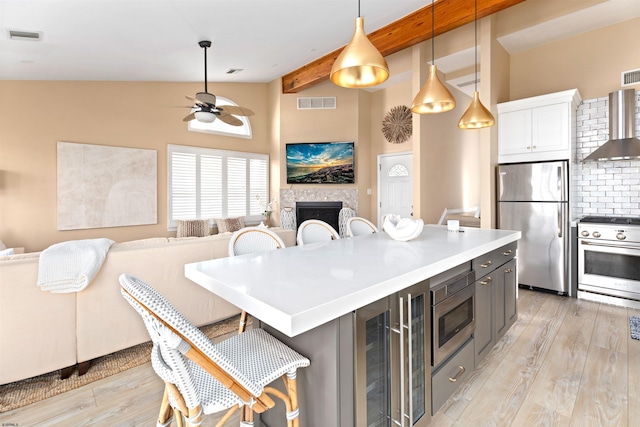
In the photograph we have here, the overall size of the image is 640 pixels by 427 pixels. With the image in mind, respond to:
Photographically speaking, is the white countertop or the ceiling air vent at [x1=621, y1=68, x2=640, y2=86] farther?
the ceiling air vent at [x1=621, y1=68, x2=640, y2=86]

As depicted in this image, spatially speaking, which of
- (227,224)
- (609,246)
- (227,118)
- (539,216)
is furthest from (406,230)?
(227,224)

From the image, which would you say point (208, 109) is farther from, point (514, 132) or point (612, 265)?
point (612, 265)

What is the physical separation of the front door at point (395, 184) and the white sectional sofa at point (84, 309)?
427cm

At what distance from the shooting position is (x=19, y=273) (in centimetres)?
196

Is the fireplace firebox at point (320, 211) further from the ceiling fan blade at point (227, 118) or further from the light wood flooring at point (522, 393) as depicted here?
the light wood flooring at point (522, 393)

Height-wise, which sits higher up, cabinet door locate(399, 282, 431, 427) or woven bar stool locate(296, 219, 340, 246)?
woven bar stool locate(296, 219, 340, 246)

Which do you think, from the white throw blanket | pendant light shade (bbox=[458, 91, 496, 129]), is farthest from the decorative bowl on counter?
the white throw blanket

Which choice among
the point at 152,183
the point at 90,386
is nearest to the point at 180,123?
the point at 152,183

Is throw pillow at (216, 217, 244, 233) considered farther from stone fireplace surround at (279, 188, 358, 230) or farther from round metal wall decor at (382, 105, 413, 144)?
round metal wall decor at (382, 105, 413, 144)

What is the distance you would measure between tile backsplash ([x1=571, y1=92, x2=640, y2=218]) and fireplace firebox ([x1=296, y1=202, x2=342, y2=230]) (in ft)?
12.0

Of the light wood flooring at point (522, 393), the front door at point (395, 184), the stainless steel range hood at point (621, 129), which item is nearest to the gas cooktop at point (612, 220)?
the stainless steel range hood at point (621, 129)

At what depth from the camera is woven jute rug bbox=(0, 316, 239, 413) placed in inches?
76.7

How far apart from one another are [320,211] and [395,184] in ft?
5.20

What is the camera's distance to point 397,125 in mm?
6195
